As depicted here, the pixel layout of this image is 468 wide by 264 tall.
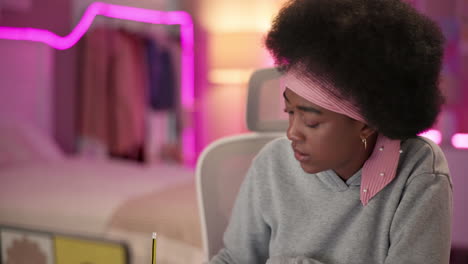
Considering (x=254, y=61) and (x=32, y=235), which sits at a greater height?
(x=254, y=61)

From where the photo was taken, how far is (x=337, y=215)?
841 mm

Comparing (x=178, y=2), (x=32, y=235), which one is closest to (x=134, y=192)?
(x=32, y=235)

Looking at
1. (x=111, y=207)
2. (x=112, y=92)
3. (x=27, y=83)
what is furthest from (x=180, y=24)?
(x=111, y=207)

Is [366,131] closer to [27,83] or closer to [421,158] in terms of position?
[421,158]

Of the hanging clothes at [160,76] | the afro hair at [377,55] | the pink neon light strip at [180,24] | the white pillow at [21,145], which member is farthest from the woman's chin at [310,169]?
the hanging clothes at [160,76]

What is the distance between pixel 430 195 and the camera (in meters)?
0.75

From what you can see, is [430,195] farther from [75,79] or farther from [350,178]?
[75,79]

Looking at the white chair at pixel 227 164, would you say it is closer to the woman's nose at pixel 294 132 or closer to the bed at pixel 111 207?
the woman's nose at pixel 294 132

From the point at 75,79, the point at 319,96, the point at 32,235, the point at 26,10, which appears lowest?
the point at 32,235

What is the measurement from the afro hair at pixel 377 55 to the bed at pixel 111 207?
47.7 inches

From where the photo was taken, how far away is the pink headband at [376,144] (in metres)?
0.76

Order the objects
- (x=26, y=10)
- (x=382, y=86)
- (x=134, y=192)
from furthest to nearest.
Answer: (x=26, y=10) < (x=134, y=192) < (x=382, y=86)

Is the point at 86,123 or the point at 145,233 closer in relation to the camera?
the point at 145,233

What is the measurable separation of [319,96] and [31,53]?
2856 millimetres
